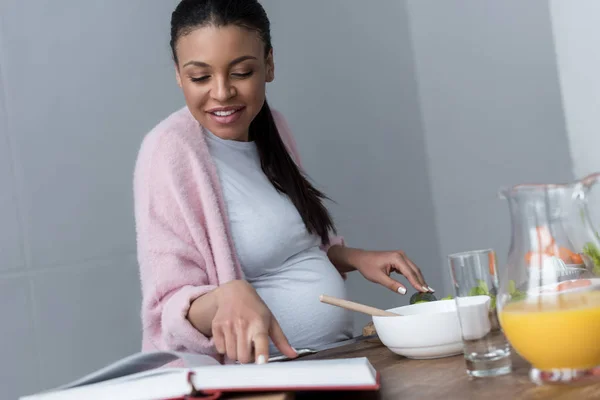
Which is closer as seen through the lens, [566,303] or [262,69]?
[566,303]

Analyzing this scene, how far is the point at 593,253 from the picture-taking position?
83 centimetres

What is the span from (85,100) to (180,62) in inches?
26.5

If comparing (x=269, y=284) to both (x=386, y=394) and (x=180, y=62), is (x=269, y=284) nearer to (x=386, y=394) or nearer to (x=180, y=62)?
(x=180, y=62)

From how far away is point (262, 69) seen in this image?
1.57 m

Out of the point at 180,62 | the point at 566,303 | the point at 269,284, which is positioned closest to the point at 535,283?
the point at 566,303

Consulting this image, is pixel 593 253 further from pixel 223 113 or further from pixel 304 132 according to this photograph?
pixel 304 132

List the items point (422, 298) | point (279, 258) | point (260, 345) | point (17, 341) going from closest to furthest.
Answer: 1. point (260, 345)
2. point (422, 298)
3. point (279, 258)
4. point (17, 341)

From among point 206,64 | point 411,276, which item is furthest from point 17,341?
point 411,276

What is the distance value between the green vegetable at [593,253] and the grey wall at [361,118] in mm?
1939

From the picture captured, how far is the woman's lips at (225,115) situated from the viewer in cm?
154

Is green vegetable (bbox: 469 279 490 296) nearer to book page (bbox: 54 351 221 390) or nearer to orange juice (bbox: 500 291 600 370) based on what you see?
orange juice (bbox: 500 291 600 370)

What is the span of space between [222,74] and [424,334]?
0.69 meters

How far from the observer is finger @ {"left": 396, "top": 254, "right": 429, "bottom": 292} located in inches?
56.8

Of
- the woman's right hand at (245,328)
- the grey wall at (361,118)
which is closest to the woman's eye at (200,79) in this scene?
the woman's right hand at (245,328)
